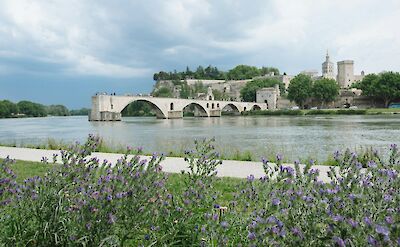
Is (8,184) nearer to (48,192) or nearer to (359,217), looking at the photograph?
(48,192)

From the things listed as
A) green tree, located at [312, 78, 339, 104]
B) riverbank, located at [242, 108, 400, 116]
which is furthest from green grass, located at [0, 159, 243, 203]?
green tree, located at [312, 78, 339, 104]

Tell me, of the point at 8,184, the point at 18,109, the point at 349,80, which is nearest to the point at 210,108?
the point at 18,109

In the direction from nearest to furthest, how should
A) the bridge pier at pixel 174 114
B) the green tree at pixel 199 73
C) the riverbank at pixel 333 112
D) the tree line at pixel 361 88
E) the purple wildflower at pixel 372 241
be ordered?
1. the purple wildflower at pixel 372 241
2. the riverbank at pixel 333 112
3. the bridge pier at pixel 174 114
4. the tree line at pixel 361 88
5. the green tree at pixel 199 73

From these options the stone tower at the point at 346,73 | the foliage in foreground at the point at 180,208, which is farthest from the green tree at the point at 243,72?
the foliage in foreground at the point at 180,208

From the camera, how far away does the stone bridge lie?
62.1 m

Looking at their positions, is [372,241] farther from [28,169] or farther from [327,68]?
[327,68]

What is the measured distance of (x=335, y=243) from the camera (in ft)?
4.95

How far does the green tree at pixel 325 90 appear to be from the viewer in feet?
289

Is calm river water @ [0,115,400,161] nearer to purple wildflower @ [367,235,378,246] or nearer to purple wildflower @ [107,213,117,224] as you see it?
purple wildflower @ [107,213,117,224]

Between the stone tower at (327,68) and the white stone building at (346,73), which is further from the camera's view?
the stone tower at (327,68)

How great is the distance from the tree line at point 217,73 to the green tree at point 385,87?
6951 cm

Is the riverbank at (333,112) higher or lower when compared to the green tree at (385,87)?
lower

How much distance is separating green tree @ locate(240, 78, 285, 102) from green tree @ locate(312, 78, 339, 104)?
22.5 metres

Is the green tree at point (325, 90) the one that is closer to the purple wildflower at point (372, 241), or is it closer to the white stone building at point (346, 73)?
the white stone building at point (346, 73)
